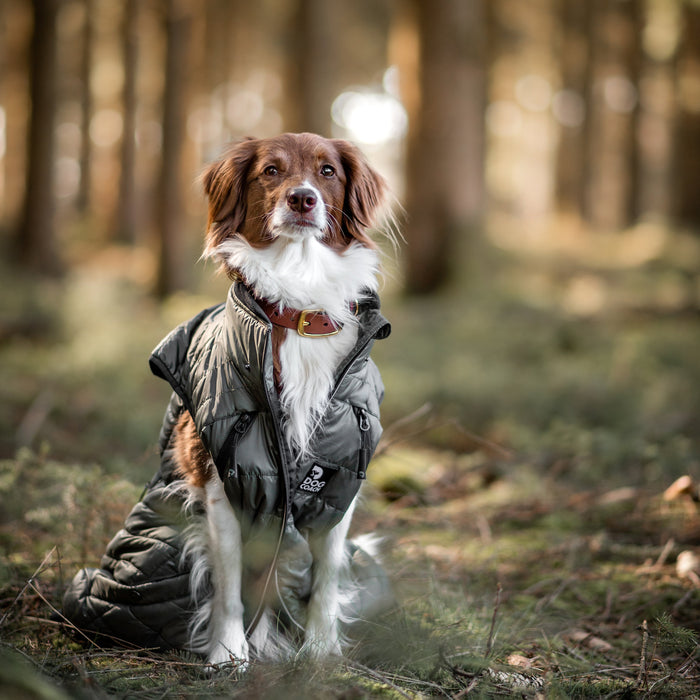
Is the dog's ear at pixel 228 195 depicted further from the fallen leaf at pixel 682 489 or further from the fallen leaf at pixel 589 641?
the fallen leaf at pixel 682 489

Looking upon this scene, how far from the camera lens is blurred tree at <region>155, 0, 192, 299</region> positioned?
1134 centimetres

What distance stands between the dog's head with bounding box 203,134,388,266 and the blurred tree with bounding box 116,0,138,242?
17426mm

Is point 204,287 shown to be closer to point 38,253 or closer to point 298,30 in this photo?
point 38,253

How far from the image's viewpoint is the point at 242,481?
2.52 meters

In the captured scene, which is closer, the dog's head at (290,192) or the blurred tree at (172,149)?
the dog's head at (290,192)

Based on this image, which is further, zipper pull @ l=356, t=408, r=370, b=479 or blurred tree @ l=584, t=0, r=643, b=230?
blurred tree @ l=584, t=0, r=643, b=230

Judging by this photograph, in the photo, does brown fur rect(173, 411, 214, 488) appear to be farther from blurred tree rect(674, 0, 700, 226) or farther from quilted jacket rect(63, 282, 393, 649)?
blurred tree rect(674, 0, 700, 226)

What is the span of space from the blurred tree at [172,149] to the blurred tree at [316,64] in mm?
2338

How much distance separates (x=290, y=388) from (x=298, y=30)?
42.4 feet

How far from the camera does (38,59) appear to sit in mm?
12078

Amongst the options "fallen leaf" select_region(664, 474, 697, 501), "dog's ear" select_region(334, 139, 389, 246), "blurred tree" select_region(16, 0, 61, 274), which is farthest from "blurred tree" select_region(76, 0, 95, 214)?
"fallen leaf" select_region(664, 474, 697, 501)

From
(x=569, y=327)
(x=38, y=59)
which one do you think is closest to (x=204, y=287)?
(x=38, y=59)

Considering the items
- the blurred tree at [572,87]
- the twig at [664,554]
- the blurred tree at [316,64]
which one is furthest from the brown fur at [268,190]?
the blurred tree at [572,87]

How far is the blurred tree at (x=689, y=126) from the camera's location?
1191cm
